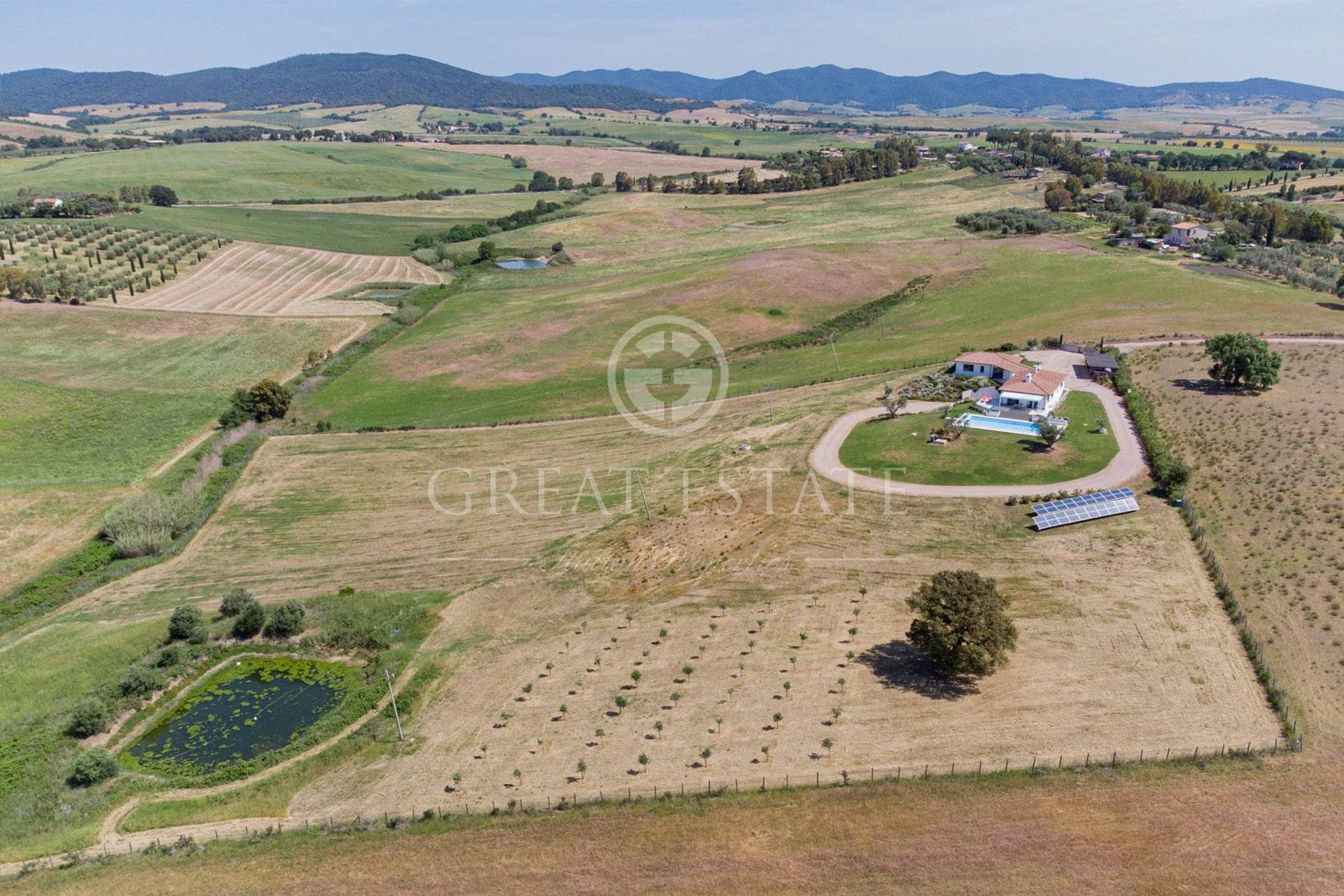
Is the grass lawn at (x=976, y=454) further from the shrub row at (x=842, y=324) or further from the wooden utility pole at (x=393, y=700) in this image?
the wooden utility pole at (x=393, y=700)

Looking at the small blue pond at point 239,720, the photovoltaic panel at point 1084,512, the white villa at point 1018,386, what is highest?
the white villa at point 1018,386

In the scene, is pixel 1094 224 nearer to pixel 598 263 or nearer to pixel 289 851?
pixel 598 263

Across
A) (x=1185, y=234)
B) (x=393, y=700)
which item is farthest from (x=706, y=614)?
(x=1185, y=234)

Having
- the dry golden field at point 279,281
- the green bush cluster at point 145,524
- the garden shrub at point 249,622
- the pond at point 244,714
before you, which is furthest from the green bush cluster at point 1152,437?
the dry golden field at point 279,281

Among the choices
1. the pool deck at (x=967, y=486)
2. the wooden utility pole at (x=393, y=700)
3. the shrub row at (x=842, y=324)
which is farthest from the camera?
the shrub row at (x=842, y=324)

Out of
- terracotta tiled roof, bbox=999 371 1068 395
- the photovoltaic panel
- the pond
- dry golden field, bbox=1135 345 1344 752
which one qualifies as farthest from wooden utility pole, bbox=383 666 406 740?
terracotta tiled roof, bbox=999 371 1068 395

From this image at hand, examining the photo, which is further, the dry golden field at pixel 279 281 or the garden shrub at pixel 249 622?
the dry golden field at pixel 279 281
